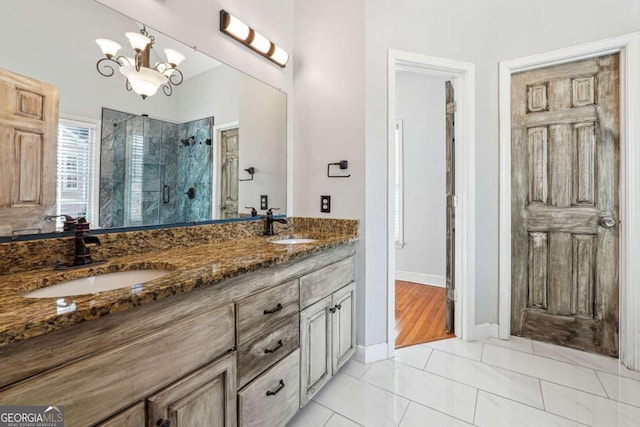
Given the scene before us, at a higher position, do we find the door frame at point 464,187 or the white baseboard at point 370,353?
the door frame at point 464,187

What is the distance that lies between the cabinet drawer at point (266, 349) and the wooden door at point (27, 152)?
86 cm

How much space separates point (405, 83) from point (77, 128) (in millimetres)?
3715

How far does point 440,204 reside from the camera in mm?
3703

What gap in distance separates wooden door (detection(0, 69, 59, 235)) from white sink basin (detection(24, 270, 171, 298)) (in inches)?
10.6

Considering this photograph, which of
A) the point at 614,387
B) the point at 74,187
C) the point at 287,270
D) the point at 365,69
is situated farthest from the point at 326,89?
the point at 614,387

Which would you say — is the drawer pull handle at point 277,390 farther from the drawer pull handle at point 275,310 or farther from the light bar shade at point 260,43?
the light bar shade at point 260,43

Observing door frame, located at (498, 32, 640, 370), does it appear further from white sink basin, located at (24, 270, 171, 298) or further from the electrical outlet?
white sink basin, located at (24, 270, 171, 298)

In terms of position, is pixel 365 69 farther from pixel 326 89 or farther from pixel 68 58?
pixel 68 58

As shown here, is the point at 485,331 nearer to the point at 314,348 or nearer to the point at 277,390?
the point at 314,348

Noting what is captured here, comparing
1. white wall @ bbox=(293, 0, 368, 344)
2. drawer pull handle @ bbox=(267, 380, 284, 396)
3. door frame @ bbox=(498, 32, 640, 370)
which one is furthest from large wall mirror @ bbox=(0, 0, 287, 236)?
door frame @ bbox=(498, 32, 640, 370)

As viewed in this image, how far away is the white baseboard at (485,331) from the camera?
2330 millimetres

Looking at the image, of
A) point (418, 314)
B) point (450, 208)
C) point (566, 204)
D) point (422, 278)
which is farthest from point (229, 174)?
point (422, 278)

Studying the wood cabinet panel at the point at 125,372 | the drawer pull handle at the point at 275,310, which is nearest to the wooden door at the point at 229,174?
the drawer pull handle at the point at 275,310

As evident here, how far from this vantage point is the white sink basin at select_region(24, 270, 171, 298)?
882 millimetres
